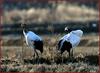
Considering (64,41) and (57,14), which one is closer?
(64,41)

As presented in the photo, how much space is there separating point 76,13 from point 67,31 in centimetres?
3661

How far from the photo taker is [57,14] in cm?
5188

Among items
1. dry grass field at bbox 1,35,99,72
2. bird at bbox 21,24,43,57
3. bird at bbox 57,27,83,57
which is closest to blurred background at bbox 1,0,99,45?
dry grass field at bbox 1,35,99,72

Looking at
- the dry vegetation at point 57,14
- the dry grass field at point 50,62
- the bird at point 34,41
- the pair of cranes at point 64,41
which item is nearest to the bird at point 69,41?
the pair of cranes at point 64,41

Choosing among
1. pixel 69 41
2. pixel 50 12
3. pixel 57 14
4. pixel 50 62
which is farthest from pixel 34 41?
pixel 57 14

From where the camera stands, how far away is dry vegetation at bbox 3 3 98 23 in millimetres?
49478

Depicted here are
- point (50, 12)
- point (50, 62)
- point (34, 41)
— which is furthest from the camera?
point (50, 12)

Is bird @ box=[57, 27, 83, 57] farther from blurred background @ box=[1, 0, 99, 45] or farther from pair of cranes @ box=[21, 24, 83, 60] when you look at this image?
blurred background @ box=[1, 0, 99, 45]

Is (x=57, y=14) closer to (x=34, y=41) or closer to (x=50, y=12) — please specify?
(x=50, y=12)

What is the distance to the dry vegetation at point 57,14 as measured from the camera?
49.5m

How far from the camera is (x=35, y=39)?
52.1 ft

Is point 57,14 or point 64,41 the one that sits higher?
point 64,41

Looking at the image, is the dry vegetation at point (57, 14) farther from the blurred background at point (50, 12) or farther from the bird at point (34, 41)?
the bird at point (34, 41)

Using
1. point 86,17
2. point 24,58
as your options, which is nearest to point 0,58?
point 24,58
